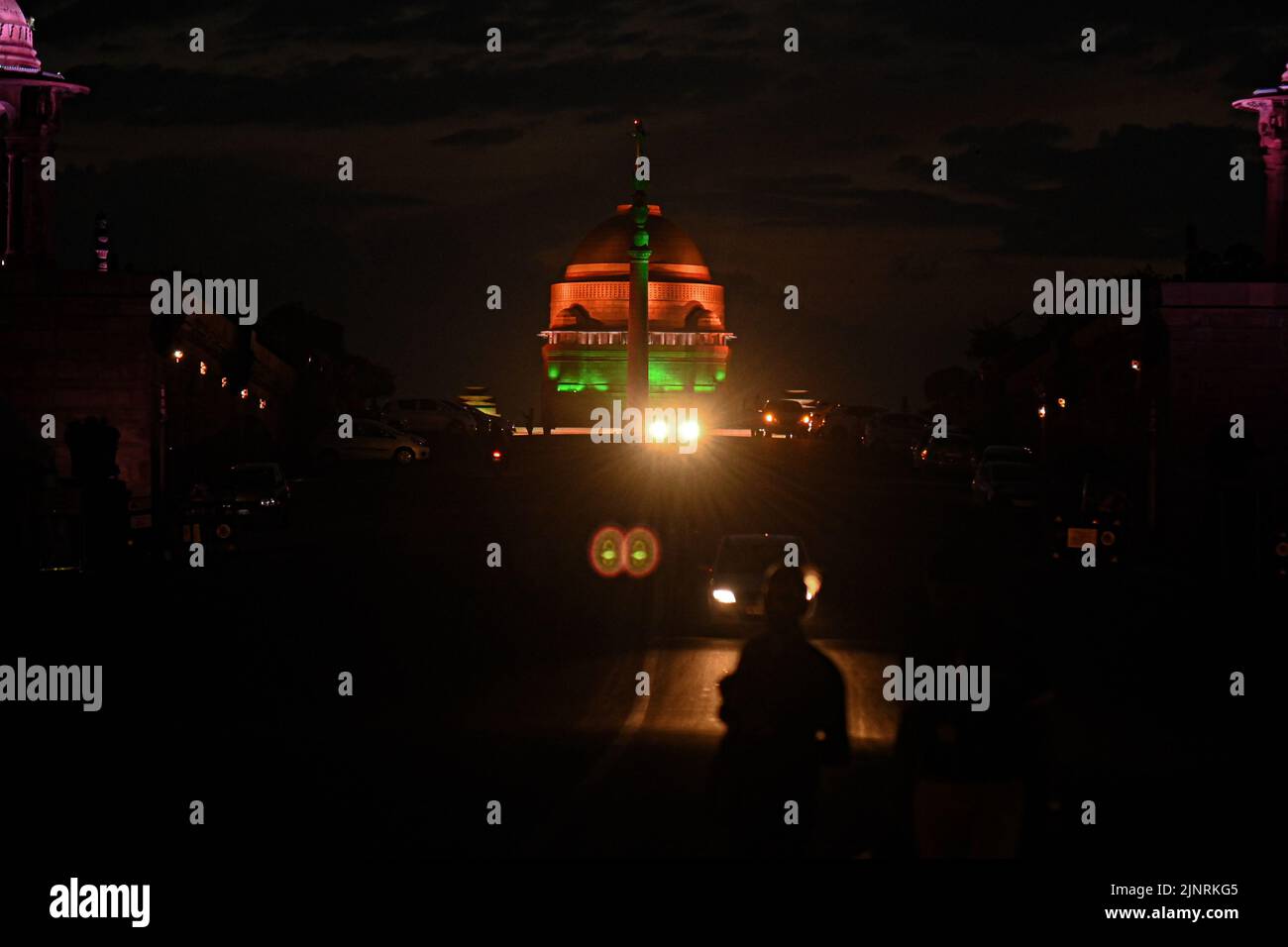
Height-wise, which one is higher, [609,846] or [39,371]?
[39,371]

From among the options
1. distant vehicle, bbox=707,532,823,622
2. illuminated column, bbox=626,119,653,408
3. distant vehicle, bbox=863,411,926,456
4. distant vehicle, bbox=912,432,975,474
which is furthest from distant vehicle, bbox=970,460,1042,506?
illuminated column, bbox=626,119,653,408

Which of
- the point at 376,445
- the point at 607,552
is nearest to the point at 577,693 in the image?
the point at 607,552

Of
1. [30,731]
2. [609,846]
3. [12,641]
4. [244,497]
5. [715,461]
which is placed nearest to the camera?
[609,846]

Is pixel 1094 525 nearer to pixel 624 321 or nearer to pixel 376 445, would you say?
pixel 376 445

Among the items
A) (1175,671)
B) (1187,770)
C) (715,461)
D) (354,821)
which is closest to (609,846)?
(354,821)

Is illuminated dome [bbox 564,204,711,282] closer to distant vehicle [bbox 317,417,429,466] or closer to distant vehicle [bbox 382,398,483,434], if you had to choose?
distant vehicle [bbox 382,398,483,434]
